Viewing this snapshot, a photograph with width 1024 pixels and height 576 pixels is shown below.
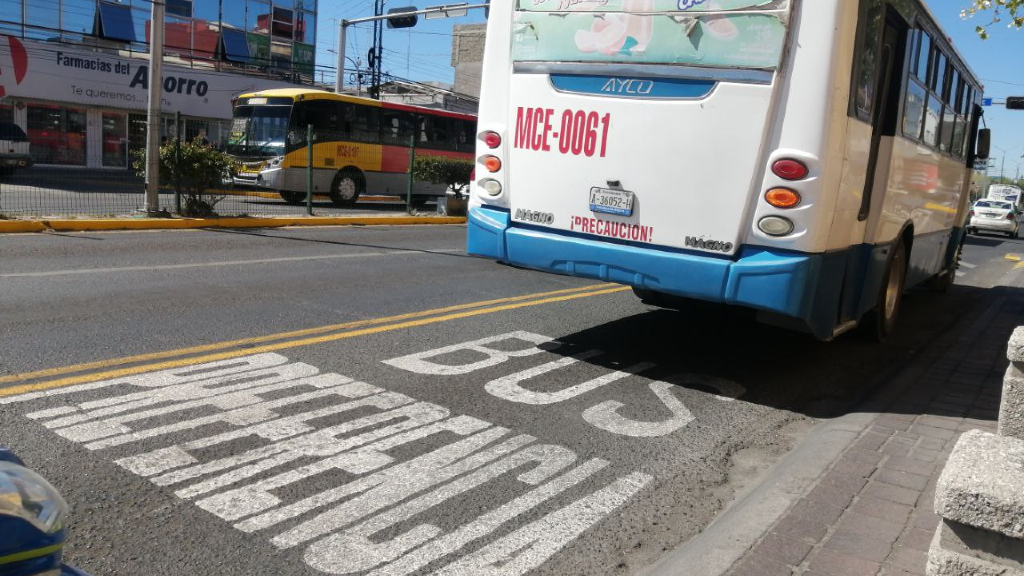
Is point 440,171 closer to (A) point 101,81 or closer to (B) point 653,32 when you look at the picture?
(A) point 101,81

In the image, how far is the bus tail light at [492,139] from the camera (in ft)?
22.6

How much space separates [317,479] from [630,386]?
2766mm

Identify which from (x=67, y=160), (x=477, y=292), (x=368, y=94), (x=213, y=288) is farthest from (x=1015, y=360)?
(x=368, y=94)

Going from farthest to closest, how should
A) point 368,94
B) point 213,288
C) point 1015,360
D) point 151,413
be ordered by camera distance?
point 368,94
point 213,288
point 151,413
point 1015,360

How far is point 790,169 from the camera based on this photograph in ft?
18.0

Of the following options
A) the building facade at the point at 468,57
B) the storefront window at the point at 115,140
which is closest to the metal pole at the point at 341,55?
the storefront window at the point at 115,140

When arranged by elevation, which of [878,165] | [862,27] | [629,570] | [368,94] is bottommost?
[629,570]

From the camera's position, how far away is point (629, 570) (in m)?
3.40

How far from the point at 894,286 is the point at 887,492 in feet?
15.6

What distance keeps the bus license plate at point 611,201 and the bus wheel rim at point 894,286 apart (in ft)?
11.0

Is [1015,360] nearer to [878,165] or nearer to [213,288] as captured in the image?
[878,165]

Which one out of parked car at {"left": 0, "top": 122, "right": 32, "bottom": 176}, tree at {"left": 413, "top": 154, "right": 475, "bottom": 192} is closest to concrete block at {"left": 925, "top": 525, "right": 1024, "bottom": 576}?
tree at {"left": 413, "top": 154, "right": 475, "bottom": 192}

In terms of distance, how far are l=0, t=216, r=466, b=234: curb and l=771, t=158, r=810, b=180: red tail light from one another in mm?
11234

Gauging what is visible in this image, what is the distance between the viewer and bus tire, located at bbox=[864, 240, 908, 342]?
7925mm
